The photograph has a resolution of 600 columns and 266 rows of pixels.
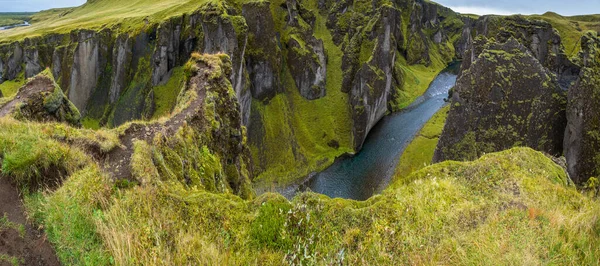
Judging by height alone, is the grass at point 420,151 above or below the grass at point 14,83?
below

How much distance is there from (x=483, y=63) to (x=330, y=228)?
3506 centimetres

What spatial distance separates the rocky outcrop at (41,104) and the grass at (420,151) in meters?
38.3

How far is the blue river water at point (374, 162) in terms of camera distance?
169 feet

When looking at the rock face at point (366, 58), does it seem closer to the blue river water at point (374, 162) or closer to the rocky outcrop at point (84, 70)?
the blue river water at point (374, 162)

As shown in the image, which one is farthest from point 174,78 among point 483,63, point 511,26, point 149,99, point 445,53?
point 445,53

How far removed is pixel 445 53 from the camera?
16525cm

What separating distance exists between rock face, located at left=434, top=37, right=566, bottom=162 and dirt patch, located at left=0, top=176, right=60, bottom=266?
35.1 meters

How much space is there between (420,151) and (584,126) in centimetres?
2855

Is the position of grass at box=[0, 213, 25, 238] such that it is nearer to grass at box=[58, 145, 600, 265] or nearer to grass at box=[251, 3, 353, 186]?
grass at box=[58, 145, 600, 265]

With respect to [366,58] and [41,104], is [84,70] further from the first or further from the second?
[366,58]

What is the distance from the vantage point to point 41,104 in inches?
717

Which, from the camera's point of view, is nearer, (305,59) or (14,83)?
(305,59)

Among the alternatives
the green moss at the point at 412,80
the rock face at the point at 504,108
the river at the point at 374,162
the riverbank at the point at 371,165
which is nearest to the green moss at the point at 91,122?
the riverbank at the point at 371,165

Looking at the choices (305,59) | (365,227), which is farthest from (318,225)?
(305,59)
